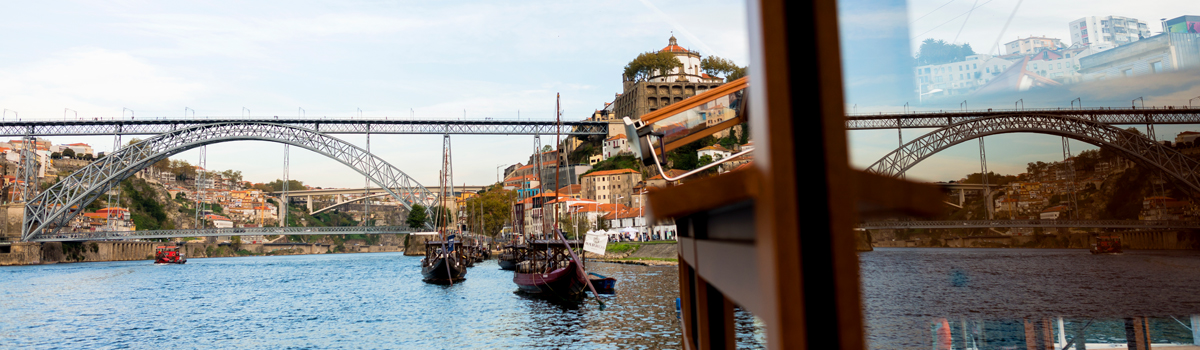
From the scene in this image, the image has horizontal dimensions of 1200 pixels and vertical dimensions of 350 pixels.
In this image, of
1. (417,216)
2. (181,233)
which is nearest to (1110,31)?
(417,216)

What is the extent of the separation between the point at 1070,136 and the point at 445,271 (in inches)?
1009

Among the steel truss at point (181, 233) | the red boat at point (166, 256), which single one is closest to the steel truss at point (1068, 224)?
the steel truss at point (181, 233)

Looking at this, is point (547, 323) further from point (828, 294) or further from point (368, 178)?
point (368, 178)

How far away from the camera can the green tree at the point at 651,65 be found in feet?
225

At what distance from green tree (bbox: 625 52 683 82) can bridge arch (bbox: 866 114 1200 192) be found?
38.7m

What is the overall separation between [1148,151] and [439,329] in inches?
1093

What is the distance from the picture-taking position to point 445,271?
1028 inches

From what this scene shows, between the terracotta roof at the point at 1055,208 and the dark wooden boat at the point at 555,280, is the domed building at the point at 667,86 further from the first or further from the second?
the dark wooden boat at the point at 555,280

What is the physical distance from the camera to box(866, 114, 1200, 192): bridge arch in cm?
2503

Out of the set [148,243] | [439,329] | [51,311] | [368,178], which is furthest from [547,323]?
[148,243]

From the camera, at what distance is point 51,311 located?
18.5m

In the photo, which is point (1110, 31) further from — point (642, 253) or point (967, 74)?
point (642, 253)

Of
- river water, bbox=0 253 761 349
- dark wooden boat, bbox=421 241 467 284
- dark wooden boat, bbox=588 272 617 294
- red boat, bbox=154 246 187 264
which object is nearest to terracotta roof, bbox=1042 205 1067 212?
river water, bbox=0 253 761 349

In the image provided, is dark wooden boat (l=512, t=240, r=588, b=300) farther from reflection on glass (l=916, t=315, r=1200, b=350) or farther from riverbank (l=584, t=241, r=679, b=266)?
riverbank (l=584, t=241, r=679, b=266)
